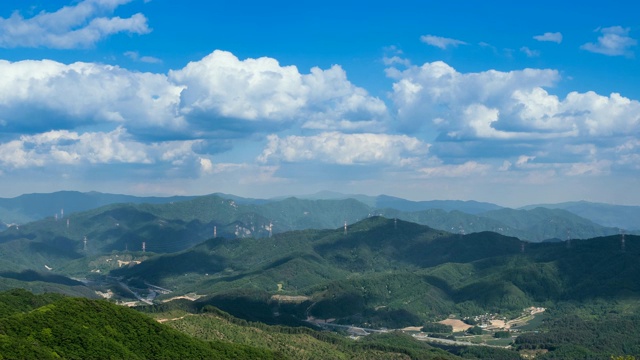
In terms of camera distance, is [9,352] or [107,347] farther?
[107,347]

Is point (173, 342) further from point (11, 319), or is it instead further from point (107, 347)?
point (11, 319)

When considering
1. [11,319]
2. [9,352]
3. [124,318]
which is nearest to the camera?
[9,352]

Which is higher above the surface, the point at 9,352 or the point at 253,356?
the point at 9,352

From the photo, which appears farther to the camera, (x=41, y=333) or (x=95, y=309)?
(x=95, y=309)

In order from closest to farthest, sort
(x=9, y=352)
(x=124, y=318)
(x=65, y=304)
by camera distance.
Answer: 1. (x=9, y=352)
2. (x=65, y=304)
3. (x=124, y=318)

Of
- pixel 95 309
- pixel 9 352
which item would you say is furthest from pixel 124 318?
pixel 9 352

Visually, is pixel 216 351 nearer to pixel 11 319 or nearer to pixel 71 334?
pixel 71 334

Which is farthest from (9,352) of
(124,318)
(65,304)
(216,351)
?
(216,351)

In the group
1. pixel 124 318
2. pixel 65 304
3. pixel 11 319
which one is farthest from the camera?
pixel 124 318

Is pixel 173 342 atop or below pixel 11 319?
below
